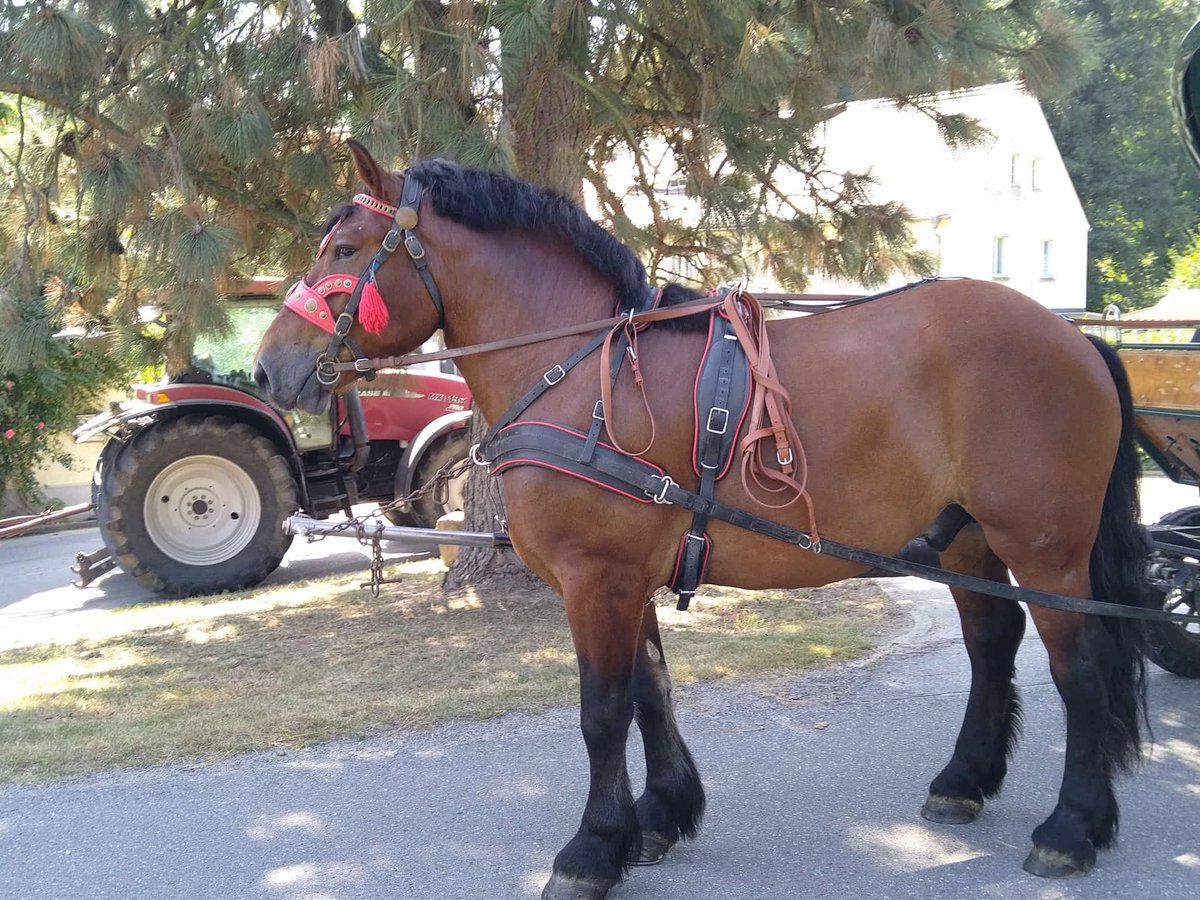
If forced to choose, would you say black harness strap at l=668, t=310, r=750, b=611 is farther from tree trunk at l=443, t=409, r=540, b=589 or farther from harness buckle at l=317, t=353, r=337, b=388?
tree trunk at l=443, t=409, r=540, b=589

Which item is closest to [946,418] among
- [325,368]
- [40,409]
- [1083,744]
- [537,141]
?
[1083,744]

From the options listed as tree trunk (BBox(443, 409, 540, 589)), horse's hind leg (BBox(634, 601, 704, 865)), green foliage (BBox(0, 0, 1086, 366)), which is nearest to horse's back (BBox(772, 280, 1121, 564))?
horse's hind leg (BBox(634, 601, 704, 865))

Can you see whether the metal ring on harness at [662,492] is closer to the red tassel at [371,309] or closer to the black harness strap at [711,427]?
the black harness strap at [711,427]

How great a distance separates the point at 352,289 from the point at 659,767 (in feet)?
6.33

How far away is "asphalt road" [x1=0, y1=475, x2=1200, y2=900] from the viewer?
3.32 m

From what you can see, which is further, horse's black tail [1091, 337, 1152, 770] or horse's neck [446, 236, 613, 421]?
horse's black tail [1091, 337, 1152, 770]

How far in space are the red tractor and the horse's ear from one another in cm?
463

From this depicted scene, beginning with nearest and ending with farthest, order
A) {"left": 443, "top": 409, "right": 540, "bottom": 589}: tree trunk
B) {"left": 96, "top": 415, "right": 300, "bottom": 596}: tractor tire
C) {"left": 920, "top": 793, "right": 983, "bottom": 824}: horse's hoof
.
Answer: {"left": 920, "top": 793, "right": 983, "bottom": 824}: horse's hoof, {"left": 443, "top": 409, "right": 540, "bottom": 589}: tree trunk, {"left": 96, "top": 415, "right": 300, "bottom": 596}: tractor tire

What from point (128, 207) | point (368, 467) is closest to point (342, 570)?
point (368, 467)

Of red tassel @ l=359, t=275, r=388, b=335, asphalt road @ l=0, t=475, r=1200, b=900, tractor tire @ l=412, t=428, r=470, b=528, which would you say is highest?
red tassel @ l=359, t=275, r=388, b=335

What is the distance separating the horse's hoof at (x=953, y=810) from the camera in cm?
372

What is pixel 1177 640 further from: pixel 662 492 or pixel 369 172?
pixel 369 172

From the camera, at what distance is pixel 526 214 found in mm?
3385

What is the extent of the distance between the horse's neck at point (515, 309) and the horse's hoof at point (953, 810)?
2135 millimetres
